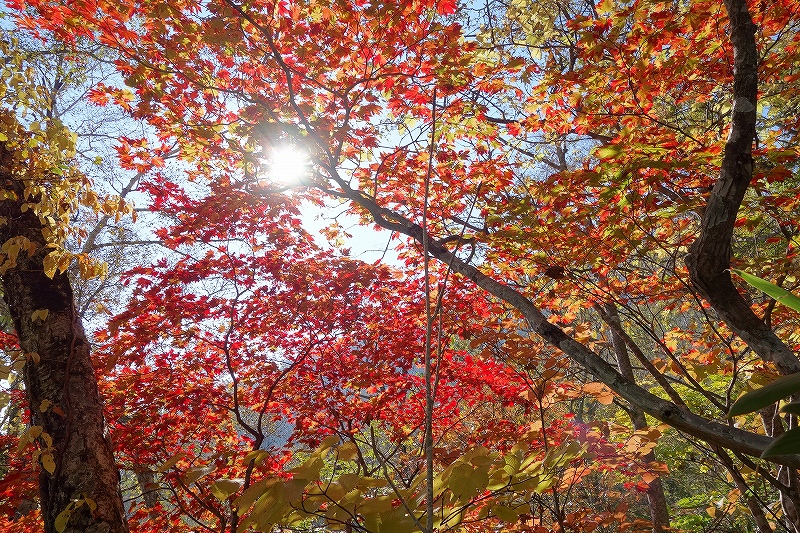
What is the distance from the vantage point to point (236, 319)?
14.2ft

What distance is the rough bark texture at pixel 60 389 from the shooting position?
1.94 meters

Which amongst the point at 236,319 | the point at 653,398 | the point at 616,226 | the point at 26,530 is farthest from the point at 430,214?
the point at 26,530

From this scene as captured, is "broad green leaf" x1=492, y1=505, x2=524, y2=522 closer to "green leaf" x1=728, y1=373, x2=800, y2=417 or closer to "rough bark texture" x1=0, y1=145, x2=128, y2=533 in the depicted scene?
"green leaf" x1=728, y1=373, x2=800, y2=417

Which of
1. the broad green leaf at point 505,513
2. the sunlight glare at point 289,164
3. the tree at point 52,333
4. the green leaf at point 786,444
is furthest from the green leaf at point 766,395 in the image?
the sunlight glare at point 289,164

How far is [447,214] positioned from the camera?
445 cm

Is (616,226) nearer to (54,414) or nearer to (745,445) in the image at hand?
(745,445)

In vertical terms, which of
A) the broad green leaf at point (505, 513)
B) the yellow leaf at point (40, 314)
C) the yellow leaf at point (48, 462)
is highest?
the yellow leaf at point (40, 314)

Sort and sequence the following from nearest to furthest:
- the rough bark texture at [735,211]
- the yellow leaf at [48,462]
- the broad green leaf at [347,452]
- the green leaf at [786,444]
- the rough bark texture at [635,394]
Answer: the green leaf at [786,444] < the broad green leaf at [347,452] < the rough bark texture at [635,394] < the rough bark texture at [735,211] < the yellow leaf at [48,462]

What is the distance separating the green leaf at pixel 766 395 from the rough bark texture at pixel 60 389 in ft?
7.83

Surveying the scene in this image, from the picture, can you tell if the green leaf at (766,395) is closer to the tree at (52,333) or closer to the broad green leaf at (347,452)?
the broad green leaf at (347,452)

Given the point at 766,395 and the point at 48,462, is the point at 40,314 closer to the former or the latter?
the point at 48,462

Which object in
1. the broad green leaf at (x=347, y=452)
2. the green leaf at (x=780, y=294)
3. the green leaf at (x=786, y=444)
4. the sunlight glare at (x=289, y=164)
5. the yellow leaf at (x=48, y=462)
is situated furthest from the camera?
the sunlight glare at (x=289, y=164)

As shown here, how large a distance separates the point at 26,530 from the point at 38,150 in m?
4.96

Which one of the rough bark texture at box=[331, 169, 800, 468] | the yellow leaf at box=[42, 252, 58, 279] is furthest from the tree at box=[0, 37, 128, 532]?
the rough bark texture at box=[331, 169, 800, 468]
